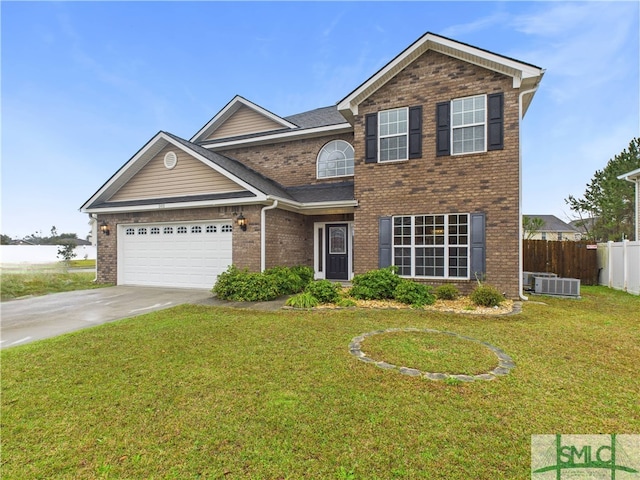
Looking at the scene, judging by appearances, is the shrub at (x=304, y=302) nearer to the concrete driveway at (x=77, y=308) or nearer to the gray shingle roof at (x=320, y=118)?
the concrete driveway at (x=77, y=308)

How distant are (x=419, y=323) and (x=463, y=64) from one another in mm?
7574

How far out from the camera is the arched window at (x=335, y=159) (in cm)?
1205

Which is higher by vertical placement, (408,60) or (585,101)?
(585,101)

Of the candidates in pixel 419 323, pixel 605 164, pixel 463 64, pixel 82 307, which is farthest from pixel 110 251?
pixel 605 164

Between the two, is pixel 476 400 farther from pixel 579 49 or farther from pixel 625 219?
pixel 625 219

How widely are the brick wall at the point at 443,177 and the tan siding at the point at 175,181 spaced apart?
4.44 m

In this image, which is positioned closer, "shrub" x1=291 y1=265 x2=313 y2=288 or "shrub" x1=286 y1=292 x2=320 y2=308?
"shrub" x1=286 y1=292 x2=320 y2=308

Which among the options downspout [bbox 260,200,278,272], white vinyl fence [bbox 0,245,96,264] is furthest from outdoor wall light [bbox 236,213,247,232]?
white vinyl fence [bbox 0,245,96,264]

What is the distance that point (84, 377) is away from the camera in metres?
3.81

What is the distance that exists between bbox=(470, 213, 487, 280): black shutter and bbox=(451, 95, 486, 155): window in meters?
1.99

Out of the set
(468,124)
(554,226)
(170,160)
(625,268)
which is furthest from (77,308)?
(554,226)

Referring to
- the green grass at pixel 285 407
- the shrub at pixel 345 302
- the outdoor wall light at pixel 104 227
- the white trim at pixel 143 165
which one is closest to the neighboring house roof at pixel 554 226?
the shrub at pixel 345 302

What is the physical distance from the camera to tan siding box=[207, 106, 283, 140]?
14047 mm

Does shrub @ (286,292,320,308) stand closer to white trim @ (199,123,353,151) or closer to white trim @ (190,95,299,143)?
white trim @ (199,123,353,151)
